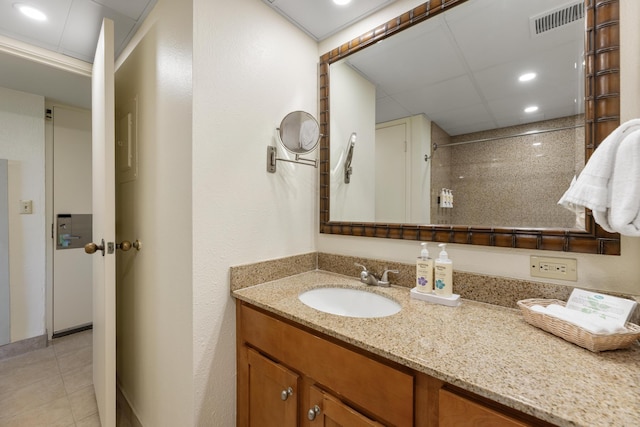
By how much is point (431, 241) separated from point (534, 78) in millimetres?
711

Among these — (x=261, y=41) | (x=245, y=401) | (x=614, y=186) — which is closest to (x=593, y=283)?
(x=614, y=186)

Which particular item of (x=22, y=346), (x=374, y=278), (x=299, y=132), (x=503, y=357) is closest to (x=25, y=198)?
(x=22, y=346)

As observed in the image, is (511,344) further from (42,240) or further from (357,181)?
(42,240)

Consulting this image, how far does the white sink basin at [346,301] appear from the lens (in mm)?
1152

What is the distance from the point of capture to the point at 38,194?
2293mm

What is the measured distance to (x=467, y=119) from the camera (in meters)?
1.13

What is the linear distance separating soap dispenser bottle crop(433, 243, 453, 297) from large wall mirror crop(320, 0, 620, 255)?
0.15m

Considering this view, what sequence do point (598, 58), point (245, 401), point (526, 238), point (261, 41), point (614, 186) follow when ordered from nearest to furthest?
point (614, 186) → point (598, 58) → point (526, 238) → point (245, 401) → point (261, 41)

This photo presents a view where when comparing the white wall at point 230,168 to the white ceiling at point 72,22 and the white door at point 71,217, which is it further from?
the white door at point 71,217

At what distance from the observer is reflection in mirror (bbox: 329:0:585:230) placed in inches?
36.2

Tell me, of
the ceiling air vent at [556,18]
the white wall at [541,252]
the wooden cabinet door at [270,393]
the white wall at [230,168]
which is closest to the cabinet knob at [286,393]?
the wooden cabinet door at [270,393]

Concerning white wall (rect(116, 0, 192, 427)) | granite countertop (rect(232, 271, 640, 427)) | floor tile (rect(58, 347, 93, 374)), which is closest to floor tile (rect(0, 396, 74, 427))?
white wall (rect(116, 0, 192, 427))

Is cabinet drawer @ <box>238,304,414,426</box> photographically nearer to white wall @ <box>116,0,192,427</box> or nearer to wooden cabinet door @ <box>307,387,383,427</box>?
wooden cabinet door @ <box>307,387,383,427</box>

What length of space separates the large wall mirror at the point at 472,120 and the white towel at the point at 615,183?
0.15 metres
